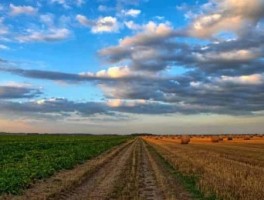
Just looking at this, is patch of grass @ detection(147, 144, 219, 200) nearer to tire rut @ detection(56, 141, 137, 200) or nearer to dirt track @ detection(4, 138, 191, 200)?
dirt track @ detection(4, 138, 191, 200)

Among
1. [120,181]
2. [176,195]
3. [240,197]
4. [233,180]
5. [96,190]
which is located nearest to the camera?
[240,197]

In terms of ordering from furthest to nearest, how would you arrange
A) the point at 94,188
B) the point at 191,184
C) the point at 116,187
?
the point at 191,184, the point at 94,188, the point at 116,187

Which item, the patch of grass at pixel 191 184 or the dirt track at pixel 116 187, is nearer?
the patch of grass at pixel 191 184

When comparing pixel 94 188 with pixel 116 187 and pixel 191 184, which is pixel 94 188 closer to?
pixel 116 187

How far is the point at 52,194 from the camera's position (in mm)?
16453

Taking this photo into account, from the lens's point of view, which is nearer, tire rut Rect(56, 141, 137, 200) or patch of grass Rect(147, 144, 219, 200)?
patch of grass Rect(147, 144, 219, 200)

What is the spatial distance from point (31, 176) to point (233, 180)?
9921 millimetres

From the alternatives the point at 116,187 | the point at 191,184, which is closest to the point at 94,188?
the point at 116,187

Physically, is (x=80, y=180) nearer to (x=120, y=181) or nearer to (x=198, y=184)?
(x=120, y=181)

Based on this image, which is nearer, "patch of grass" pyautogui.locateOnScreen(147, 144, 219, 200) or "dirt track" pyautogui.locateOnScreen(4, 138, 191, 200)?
"patch of grass" pyautogui.locateOnScreen(147, 144, 219, 200)

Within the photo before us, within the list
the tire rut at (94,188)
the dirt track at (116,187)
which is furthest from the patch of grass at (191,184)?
the tire rut at (94,188)

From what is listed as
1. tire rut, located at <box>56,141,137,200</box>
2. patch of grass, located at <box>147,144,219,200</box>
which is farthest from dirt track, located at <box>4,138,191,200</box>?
patch of grass, located at <box>147,144,219,200</box>

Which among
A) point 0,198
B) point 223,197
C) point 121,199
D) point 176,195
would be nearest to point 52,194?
point 0,198

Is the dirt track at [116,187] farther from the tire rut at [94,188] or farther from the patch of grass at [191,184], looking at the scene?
the patch of grass at [191,184]
